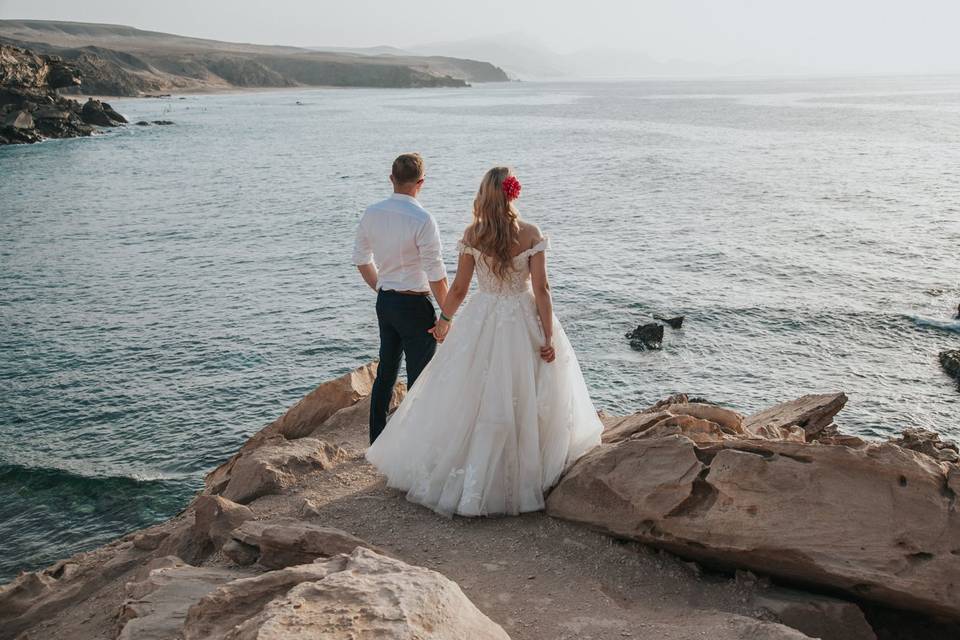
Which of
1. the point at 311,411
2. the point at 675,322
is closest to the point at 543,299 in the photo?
the point at 311,411

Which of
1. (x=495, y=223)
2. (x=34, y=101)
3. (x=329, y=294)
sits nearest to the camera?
(x=495, y=223)

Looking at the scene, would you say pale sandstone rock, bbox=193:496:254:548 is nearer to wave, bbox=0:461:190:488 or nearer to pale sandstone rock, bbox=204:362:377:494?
pale sandstone rock, bbox=204:362:377:494

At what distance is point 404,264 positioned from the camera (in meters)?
8.24

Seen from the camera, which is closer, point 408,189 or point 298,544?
point 298,544

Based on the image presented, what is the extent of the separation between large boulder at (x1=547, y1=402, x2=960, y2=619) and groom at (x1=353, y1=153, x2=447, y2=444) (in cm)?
240

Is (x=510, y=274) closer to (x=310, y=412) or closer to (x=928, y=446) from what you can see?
(x=310, y=412)

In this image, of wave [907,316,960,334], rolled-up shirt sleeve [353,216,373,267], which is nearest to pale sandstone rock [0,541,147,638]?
rolled-up shirt sleeve [353,216,373,267]

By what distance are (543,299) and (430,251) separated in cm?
142

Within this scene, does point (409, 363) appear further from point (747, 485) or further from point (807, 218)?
point (807, 218)

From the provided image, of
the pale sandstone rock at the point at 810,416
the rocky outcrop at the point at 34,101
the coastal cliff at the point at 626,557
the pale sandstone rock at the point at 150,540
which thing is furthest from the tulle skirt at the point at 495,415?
the rocky outcrop at the point at 34,101

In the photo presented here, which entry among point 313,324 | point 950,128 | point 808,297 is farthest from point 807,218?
point 950,128

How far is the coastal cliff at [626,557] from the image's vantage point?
17.5 feet

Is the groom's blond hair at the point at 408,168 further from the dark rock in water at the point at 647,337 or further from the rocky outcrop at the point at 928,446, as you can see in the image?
the dark rock in water at the point at 647,337

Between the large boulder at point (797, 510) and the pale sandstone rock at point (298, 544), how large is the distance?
214 centimetres
